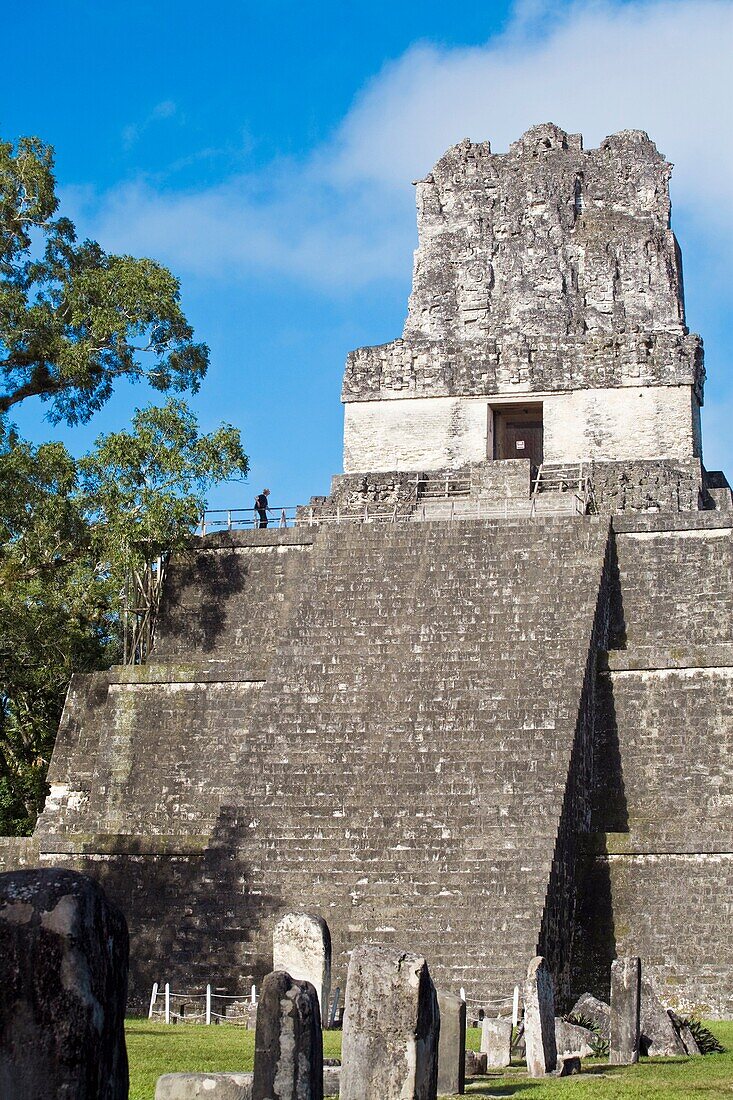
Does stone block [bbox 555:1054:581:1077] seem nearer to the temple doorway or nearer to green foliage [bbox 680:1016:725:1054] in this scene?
green foliage [bbox 680:1016:725:1054]

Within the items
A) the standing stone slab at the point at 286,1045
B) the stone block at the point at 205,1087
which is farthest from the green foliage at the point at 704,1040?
the standing stone slab at the point at 286,1045

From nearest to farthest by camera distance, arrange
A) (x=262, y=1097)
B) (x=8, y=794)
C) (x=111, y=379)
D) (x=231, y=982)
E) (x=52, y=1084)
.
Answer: (x=52, y=1084), (x=262, y=1097), (x=231, y=982), (x=111, y=379), (x=8, y=794)

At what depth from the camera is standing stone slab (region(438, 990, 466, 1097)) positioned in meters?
8.76

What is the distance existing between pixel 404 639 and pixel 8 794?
7804 millimetres

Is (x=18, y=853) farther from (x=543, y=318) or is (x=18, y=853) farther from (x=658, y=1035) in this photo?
(x=543, y=318)

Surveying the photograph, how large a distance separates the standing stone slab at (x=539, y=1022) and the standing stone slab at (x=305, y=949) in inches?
87.9

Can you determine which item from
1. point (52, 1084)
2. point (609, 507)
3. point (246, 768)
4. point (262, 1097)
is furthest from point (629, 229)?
point (52, 1084)

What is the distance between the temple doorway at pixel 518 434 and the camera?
2297 centimetres

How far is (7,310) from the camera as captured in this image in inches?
661

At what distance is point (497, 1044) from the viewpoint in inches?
404

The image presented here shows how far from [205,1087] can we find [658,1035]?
16.2ft

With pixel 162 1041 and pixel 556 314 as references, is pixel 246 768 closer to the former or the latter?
pixel 162 1041

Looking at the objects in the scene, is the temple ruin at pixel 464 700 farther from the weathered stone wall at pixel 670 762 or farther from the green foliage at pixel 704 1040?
the green foliage at pixel 704 1040

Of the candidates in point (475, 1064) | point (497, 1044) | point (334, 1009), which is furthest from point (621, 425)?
point (475, 1064)
